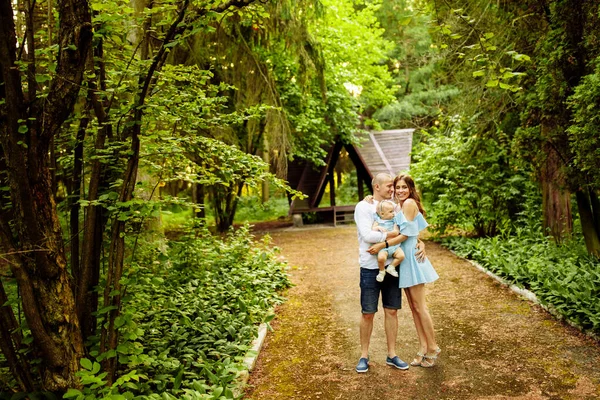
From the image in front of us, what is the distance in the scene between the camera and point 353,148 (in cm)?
1961

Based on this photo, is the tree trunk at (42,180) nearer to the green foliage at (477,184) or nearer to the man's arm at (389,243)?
the man's arm at (389,243)

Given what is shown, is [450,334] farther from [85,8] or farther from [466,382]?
[85,8]

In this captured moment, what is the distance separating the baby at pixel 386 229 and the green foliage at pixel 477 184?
690 centimetres

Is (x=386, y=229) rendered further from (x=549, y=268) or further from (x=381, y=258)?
(x=549, y=268)

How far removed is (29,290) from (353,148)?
56.2 ft

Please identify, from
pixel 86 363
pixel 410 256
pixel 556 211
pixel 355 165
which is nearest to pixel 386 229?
pixel 410 256

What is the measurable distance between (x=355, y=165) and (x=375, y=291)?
15616 mm

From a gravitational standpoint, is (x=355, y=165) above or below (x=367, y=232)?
above

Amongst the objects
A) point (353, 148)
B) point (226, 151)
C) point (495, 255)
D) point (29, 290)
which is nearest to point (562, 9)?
point (495, 255)

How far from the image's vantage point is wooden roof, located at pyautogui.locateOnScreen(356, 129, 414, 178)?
63.9ft

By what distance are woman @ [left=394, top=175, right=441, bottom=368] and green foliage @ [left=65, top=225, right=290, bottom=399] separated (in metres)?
1.81

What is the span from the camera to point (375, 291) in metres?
4.71

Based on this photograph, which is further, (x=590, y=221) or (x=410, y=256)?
(x=590, y=221)

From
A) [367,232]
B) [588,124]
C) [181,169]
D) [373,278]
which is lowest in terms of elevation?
[373,278]
